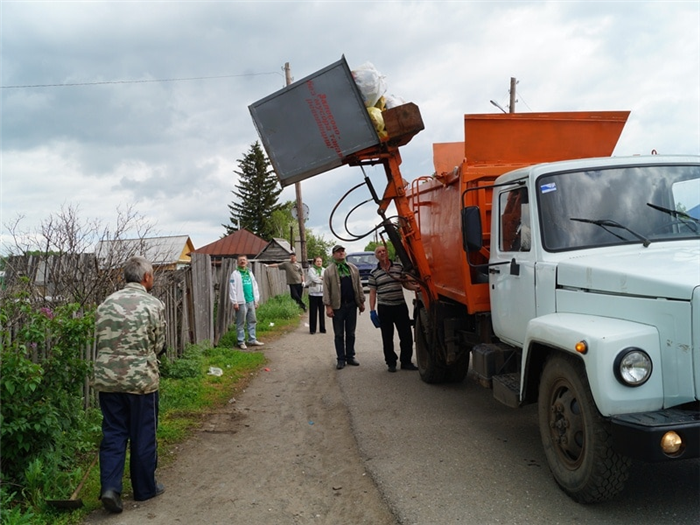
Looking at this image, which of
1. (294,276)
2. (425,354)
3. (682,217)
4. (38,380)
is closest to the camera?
(38,380)

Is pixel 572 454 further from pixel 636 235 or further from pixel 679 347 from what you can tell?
pixel 636 235

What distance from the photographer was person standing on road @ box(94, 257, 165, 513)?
439 centimetres

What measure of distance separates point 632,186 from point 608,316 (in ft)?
4.22

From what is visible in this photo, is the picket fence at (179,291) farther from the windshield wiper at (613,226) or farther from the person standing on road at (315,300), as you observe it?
the windshield wiper at (613,226)

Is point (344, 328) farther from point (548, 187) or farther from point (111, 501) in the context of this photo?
point (111, 501)

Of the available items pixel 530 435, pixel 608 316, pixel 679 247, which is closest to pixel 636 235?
pixel 679 247

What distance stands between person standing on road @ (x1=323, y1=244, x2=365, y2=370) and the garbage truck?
1.61 meters

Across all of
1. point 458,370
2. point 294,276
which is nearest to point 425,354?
point 458,370

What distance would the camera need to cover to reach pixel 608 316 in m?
3.80

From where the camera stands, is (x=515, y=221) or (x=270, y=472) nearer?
(x=270, y=472)

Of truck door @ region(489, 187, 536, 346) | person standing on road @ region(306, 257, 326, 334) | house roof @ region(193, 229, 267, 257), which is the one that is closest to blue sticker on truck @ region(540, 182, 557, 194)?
truck door @ region(489, 187, 536, 346)

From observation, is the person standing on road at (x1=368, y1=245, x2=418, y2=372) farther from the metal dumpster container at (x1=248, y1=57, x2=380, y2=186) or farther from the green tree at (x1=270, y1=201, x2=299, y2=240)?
the green tree at (x1=270, y1=201, x2=299, y2=240)

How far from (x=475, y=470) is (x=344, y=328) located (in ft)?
16.8

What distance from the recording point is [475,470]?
4668 millimetres
